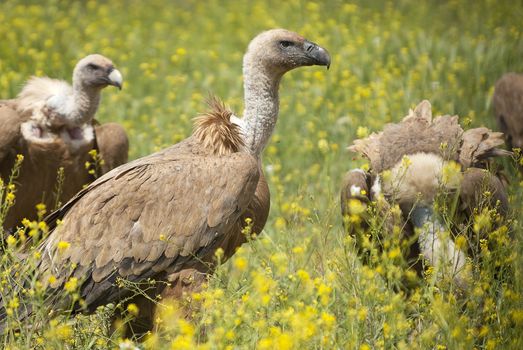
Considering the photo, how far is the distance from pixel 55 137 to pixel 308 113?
3.31 metres

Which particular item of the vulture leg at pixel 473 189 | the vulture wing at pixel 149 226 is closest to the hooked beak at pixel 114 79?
the vulture wing at pixel 149 226

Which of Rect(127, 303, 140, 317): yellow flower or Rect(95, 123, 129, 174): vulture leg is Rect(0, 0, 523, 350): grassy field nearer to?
Rect(127, 303, 140, 317): yellow flower

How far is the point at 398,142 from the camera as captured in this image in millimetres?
A: 5707

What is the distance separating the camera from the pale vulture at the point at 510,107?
7.88 metres

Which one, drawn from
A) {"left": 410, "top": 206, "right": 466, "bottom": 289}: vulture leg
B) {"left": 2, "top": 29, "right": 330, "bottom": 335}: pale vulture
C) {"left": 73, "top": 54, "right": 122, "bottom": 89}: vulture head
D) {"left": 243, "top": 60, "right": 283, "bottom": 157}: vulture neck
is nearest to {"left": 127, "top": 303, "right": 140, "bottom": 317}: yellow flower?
{"left": 2, "top": 29, "right": 330, "bottom": 335}: pale vulture

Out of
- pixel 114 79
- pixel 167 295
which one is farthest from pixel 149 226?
pixel 114 79

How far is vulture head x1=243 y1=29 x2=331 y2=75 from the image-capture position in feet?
18.1

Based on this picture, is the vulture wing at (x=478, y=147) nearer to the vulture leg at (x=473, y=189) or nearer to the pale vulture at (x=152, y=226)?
the vulture leg at (x=473, y=189)

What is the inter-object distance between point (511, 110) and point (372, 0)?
6.93 metres

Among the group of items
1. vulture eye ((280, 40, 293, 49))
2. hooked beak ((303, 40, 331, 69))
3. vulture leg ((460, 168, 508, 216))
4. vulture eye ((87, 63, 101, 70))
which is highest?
vulture eye ((280, 40, 293, 49))

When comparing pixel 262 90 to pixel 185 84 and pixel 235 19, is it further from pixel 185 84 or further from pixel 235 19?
pixel 235 19

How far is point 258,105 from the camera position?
214 inches

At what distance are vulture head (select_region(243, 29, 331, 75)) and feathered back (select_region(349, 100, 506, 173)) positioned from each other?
660 mm

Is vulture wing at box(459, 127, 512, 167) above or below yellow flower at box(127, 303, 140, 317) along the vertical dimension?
above
